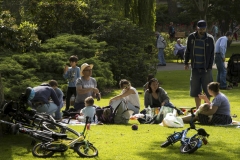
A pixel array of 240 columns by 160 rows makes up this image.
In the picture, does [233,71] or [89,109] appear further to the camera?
[233,71]

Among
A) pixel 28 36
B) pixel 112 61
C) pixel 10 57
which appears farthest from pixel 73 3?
pixel 28 36

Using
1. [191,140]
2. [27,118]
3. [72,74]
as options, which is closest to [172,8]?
[72,74]

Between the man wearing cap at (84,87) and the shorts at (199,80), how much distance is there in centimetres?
223

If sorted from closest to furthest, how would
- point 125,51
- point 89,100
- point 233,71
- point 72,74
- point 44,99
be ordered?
point 44,99 → point 89,100 → point 72,74 → point 233,71 → point 125,51

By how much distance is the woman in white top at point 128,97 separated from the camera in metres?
15.1

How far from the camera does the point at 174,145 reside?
36.3 feet

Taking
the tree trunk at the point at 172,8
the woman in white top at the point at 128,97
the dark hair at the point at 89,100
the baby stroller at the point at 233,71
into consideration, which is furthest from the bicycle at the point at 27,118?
the tree trunk at the point at 172,8

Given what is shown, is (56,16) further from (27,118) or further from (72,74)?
(27,118)

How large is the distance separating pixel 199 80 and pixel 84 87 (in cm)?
269

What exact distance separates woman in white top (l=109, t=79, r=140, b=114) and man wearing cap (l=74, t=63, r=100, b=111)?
619mm

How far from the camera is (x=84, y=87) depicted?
15.6 meters

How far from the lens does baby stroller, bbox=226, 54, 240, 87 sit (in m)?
22.2

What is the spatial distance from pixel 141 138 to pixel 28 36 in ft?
20.3

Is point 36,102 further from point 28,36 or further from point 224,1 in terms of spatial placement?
point 224,1
